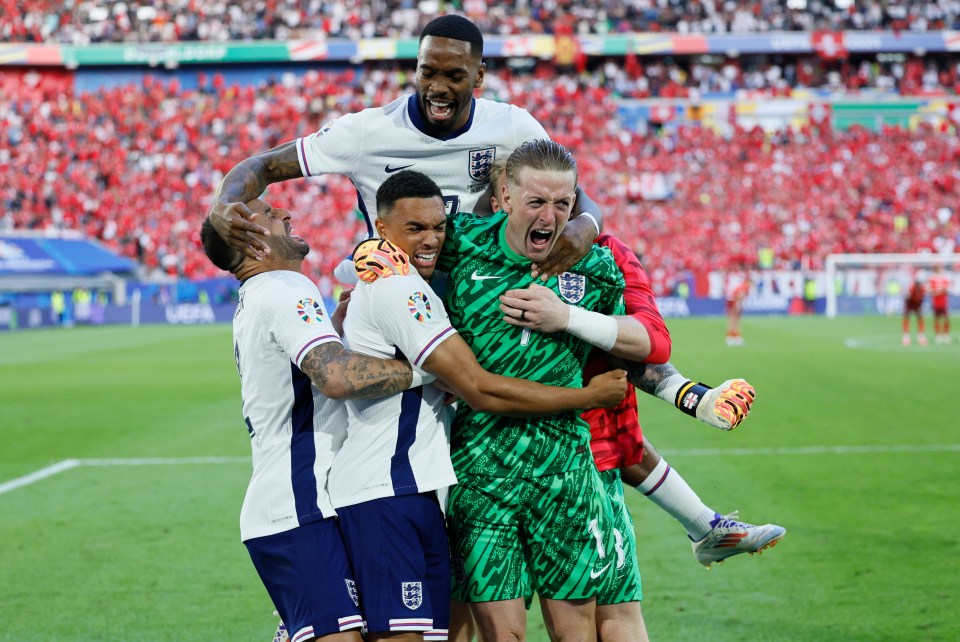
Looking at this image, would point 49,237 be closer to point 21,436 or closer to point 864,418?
point 21,436

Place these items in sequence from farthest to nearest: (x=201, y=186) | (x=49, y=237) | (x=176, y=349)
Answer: (x=201, y=186), (x=49, y=237), (x=176, y=349)

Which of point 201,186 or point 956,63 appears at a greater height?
point 956,63

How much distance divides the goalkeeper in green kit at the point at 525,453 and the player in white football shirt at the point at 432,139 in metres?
0.65

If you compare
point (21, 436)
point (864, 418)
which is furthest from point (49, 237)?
point (864, 418)

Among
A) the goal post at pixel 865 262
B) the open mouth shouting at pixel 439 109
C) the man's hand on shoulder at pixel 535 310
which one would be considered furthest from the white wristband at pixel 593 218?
the goal post at pixel 865 262

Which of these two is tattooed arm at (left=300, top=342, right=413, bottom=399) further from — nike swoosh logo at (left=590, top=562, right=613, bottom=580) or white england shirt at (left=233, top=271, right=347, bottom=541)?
nike swoosh logo at (left=590, top=562, right=613, bottom=580)

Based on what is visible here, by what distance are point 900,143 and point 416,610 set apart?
43718mm

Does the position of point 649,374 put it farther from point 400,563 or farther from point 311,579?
point 311,579

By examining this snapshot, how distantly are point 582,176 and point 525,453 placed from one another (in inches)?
1455

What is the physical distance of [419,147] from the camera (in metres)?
4.57

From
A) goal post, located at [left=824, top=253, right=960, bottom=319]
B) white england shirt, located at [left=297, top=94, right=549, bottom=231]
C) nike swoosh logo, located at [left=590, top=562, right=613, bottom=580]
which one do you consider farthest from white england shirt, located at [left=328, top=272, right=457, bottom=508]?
goal post, located at [left=824, top=253, right=960, bottom=319]

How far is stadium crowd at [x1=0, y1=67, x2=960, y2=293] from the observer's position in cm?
3822

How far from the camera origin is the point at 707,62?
160 feet

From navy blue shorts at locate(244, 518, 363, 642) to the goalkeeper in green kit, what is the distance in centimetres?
41
